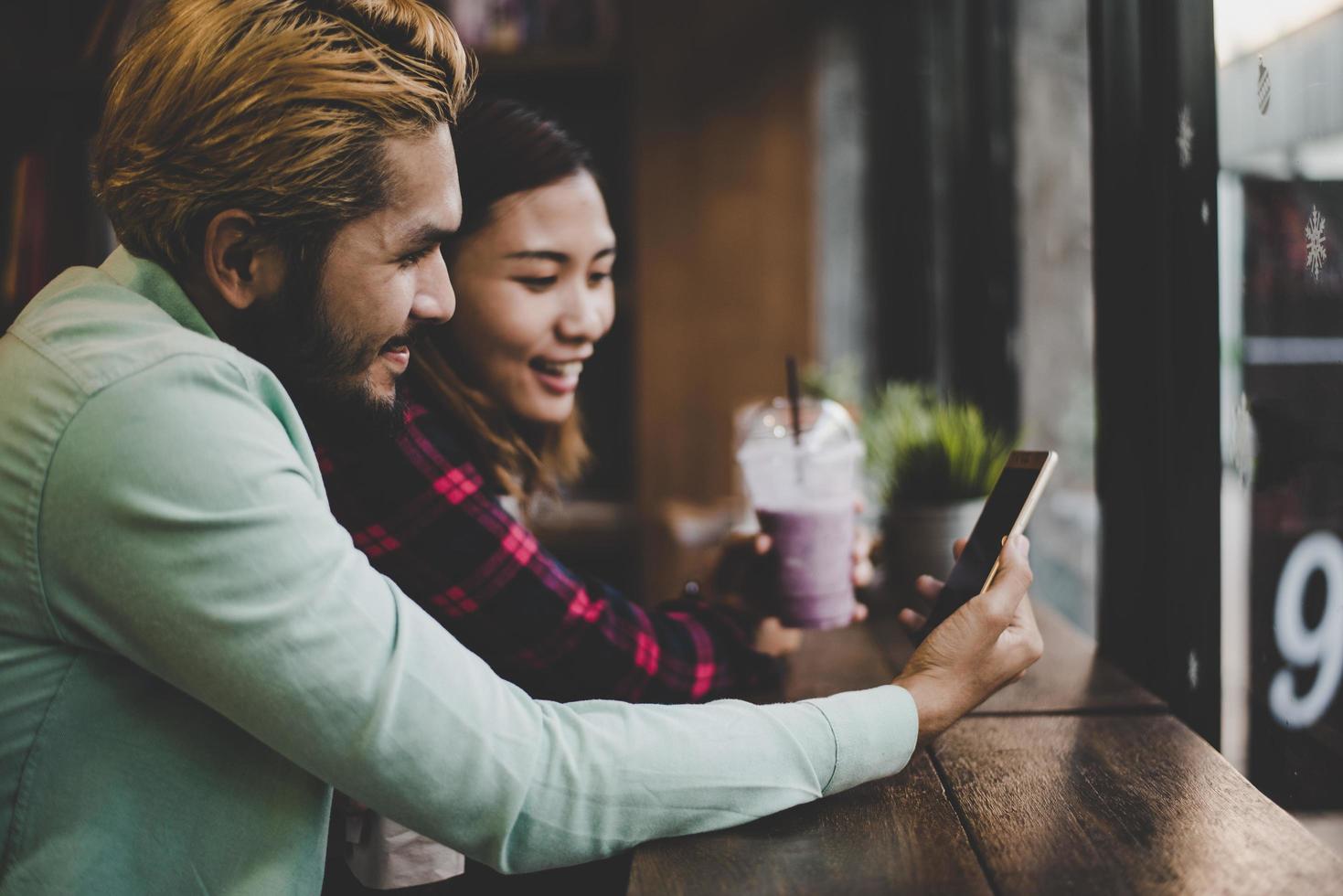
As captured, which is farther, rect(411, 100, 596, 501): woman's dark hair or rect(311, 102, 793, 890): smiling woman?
rect(411, 100, 596, 501): woman's dark hair

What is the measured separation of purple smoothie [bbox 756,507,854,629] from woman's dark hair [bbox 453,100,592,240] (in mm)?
506

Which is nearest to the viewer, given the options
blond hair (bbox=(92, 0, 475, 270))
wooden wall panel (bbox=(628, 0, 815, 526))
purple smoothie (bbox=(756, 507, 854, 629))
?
blond hair (bbox=(92, 0, 475, 270))

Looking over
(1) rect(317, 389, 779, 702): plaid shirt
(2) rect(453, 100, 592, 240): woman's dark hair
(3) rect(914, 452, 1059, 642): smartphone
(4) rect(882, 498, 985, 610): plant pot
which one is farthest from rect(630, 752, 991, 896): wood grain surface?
(2) rect(453, 100, 592, 240): woman's dark hair

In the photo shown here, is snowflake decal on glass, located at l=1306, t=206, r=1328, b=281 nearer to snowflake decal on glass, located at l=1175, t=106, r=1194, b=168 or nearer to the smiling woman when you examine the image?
snowflake decal on glass, located at l=1175, t=106, r=1194, b=168

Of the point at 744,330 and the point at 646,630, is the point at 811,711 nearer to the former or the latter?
the point at 646,630

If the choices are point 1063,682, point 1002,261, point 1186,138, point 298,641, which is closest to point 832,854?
point 298,641

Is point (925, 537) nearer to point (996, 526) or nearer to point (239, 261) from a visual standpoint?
point (996, 526)

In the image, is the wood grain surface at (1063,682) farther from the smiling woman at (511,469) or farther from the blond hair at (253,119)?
the blond hair at (253,119)

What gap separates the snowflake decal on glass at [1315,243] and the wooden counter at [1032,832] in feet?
1.52

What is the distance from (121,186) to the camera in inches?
35.0

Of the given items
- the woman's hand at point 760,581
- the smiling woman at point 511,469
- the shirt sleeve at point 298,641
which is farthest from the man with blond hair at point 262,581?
the woman's hand at point 760,581

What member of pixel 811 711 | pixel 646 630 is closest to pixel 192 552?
pixel 811 711

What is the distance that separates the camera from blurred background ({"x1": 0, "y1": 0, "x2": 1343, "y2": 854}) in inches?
43.8

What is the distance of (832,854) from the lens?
78 cm
